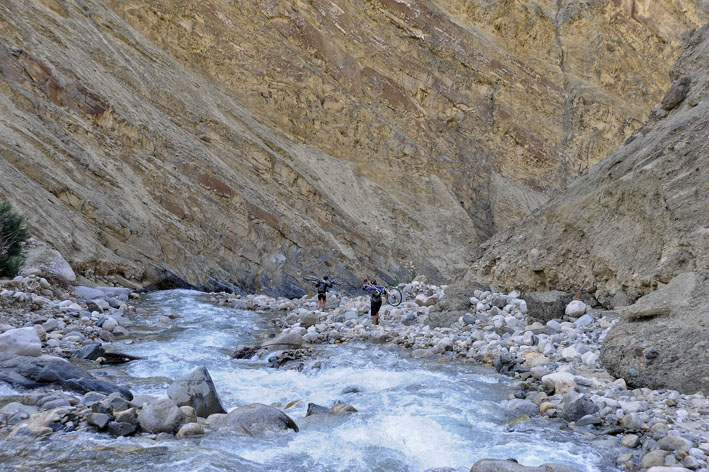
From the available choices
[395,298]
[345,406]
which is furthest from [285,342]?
[395,298]

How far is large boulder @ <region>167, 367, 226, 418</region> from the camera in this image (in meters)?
5.03

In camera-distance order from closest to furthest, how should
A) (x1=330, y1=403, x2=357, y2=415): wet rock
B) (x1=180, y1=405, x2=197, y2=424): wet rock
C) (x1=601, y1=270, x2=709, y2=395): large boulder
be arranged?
1. (x1=180, y1=405, x2=197, y2=424): wet rock
2. (x1=601, y1=270, x2=709, y2=395): large boulder
3. (x1=330, y1=403, x2=357, y2=415): wet rock

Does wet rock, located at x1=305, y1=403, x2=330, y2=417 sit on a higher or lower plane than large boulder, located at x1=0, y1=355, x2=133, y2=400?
lower

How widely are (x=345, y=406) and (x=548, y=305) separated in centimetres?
469

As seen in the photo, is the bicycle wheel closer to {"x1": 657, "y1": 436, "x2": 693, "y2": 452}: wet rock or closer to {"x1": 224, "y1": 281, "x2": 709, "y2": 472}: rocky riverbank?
{"x1": 224, "y1": 281, "x2": 709, "y2": 472}: rocky riverbank

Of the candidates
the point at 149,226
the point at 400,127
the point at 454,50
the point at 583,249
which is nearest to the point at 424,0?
the point at 454,50

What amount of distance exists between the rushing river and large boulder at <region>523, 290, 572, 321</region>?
88.3 inches

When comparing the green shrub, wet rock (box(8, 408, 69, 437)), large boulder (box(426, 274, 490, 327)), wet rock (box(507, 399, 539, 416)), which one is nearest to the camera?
wet rock (box(8, 408, 69, 437))

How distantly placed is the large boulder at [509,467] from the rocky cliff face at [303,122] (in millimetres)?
10909

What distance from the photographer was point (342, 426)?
5.00m

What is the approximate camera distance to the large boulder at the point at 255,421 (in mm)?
4711

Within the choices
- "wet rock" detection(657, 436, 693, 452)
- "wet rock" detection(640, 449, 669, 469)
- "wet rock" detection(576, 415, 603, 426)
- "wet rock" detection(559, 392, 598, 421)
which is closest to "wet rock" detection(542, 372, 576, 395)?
"wet rock" detection(559, 392, 598, 421)

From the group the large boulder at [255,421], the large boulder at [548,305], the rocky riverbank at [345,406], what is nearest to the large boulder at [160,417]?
the rocky riverbank at [345,406]

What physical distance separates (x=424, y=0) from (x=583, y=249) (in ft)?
89.7
